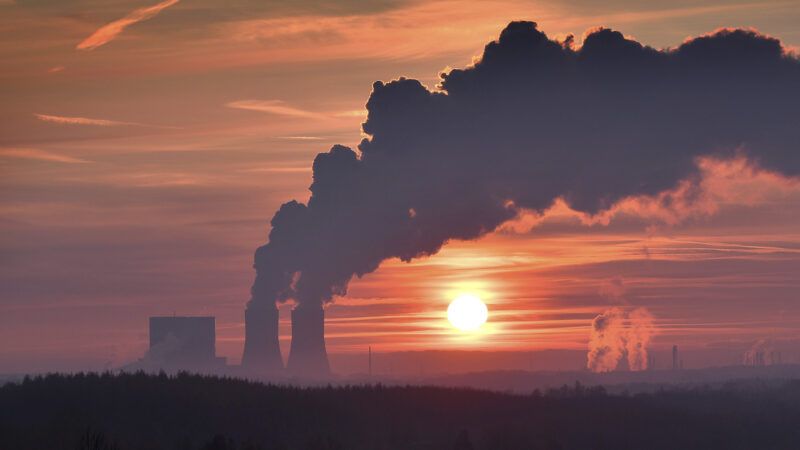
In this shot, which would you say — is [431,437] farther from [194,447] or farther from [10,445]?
[10,445]

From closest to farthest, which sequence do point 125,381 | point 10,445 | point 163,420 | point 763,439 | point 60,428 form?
1. point 10,445
2. point 60,428
3. point 163,420
4. point 125,381
5. point 763,439

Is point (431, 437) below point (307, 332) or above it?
below

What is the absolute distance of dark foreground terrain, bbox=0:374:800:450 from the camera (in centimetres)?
14912

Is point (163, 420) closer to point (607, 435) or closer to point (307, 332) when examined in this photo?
Answer: point (307, 332)

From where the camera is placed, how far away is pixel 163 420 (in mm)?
160625

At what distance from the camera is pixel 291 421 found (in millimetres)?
167625

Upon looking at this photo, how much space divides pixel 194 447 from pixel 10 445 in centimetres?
2305

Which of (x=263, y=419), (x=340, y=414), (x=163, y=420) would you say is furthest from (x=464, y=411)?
(x=163, y=420)

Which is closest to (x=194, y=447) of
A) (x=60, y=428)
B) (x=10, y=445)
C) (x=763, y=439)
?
(x=60, y=428)

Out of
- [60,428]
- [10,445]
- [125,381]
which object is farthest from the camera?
[125,381]

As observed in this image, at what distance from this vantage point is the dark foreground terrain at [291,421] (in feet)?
489

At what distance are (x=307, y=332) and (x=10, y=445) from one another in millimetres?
74115

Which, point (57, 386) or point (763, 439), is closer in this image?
point (57, 386)

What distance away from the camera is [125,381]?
17662 centimetres
